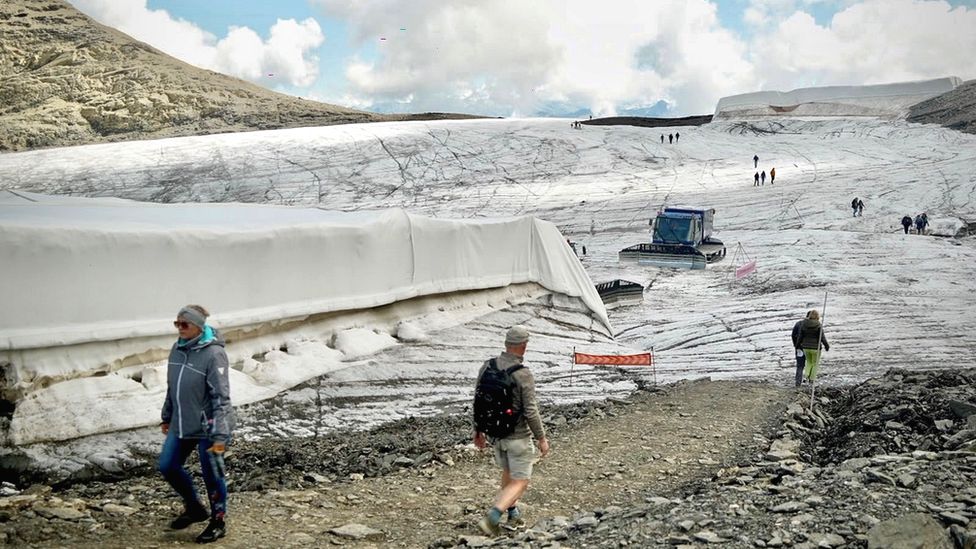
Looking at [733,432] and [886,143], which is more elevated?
[886,143]

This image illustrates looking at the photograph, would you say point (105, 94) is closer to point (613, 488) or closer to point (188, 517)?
point (613, 488)

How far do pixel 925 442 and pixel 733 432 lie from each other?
187 cm

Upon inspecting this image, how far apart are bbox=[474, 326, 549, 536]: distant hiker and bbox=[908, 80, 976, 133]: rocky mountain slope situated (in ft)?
199

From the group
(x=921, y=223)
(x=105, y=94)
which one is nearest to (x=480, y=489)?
(x=921, y=223)

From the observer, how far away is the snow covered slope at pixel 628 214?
11.6 meters

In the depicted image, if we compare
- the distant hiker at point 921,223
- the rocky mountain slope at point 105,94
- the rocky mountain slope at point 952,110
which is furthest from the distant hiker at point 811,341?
the rocky mountain slope at point 105,94

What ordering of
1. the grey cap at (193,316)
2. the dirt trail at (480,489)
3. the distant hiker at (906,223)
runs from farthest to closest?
the distant hiker at (906,223)
the dirt trail at (480,489)
the grey cap at (193,316)

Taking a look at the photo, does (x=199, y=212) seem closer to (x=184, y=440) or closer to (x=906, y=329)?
(x=184, y=440)

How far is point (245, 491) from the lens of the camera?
6.61 meters

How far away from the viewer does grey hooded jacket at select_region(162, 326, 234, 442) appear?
17.2 ft

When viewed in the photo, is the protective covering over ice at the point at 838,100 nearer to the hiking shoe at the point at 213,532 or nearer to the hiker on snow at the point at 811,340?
the hiker on snow at the point at 811,340

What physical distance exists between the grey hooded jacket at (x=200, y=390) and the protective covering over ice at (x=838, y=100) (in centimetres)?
7111

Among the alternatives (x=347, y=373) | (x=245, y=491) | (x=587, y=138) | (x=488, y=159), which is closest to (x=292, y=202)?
(x=488, y=159)

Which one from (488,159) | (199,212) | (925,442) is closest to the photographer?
(925,442)
